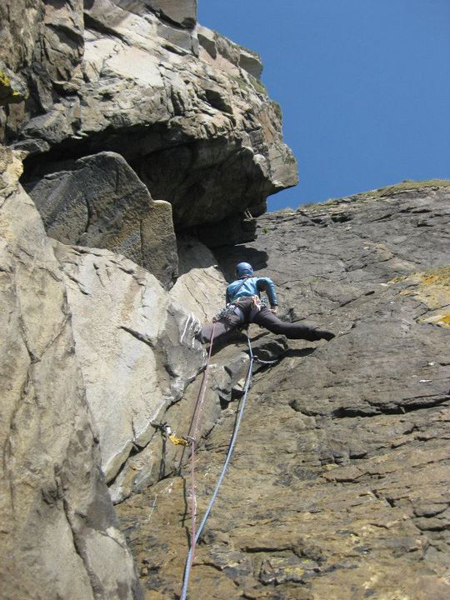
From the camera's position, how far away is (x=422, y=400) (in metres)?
7.50

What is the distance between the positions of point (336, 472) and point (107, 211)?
5145mm

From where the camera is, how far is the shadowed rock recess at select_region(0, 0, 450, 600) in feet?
17.4

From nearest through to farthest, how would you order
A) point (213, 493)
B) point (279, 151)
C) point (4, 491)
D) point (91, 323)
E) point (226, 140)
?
point (4, 491) → point (213, 493) → point (91, 323) → point (226, 140) → point (279, 151)

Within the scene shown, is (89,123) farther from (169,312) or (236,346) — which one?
(236,346)

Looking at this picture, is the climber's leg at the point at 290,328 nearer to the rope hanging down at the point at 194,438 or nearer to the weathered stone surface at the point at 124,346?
the rope hanging down at the point at 194,438

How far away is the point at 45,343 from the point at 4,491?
1.37 metres

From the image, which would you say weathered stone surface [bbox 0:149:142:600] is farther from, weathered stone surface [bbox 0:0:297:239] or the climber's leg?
the climber's leg

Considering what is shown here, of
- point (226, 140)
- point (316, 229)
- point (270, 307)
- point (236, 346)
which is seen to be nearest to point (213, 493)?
point (236, 346)

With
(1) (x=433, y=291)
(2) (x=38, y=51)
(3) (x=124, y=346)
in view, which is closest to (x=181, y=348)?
(3) (x=124, y=346)

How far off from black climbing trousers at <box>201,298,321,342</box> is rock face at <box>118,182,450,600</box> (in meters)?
0.19

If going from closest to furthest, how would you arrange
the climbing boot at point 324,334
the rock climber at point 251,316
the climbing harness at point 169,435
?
the climbing harness at point 169,435 → the climbing boot at point 324,334 → the rock climber at point 251,316

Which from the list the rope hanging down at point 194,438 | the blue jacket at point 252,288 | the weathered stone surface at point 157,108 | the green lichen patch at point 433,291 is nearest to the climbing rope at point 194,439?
the rope hanging down at point 194,438

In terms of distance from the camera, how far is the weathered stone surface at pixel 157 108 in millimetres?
9984

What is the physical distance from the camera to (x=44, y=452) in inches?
213
